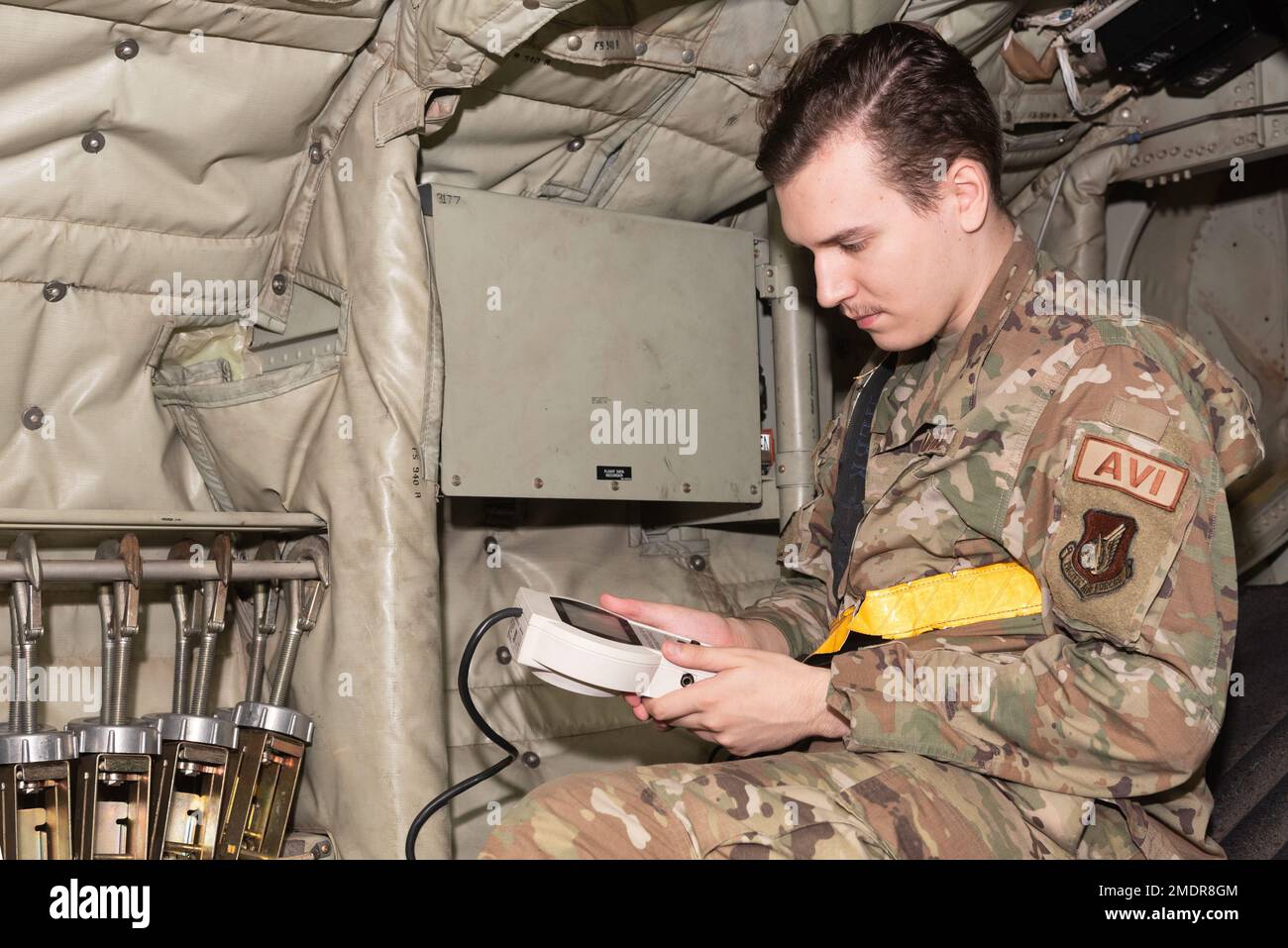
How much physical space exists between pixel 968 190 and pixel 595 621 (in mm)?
799

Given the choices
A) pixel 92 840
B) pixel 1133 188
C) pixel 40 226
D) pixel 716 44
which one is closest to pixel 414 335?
pixel 40 226

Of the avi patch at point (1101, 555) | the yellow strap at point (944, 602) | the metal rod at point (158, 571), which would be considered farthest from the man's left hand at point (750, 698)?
the metal rod at point (158, 571)

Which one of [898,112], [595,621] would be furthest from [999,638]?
[898,112]

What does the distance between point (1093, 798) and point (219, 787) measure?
134 centimetres

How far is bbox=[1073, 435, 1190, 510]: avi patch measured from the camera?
1.48m

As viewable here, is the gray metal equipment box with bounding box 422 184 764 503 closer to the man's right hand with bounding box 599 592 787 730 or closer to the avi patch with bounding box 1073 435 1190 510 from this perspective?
the man's right hand with bounding box 599 592 787 730

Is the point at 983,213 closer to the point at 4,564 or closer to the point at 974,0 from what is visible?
→ the point at 974,0

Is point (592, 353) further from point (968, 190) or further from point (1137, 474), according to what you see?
point (1137, 474)

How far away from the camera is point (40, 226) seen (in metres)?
2.02

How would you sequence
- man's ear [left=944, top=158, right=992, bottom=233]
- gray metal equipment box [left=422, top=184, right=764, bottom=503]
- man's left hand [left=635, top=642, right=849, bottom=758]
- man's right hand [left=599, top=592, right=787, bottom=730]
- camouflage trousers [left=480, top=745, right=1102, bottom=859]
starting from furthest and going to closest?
gray metal equipment box [left=422, top=184, right=764, bottom=503] → man's right hand [left=599, top=592, right=787, bottom=730] → man's ear [left=944, top=158, right=992, bottom=233] → man's left hand [left=635, top=642, right=849, bottom=758] → camouflage trousers [left=480, top=745, right=1102, bottom=859]

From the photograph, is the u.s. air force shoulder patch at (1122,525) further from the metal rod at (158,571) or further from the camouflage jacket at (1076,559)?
the metal rod at (158,571)

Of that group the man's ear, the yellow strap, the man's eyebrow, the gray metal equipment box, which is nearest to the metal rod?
the gray metal equipment box

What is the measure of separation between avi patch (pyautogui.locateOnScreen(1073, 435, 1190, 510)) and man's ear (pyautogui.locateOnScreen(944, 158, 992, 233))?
1.33ft

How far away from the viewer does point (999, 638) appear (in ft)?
5.45
